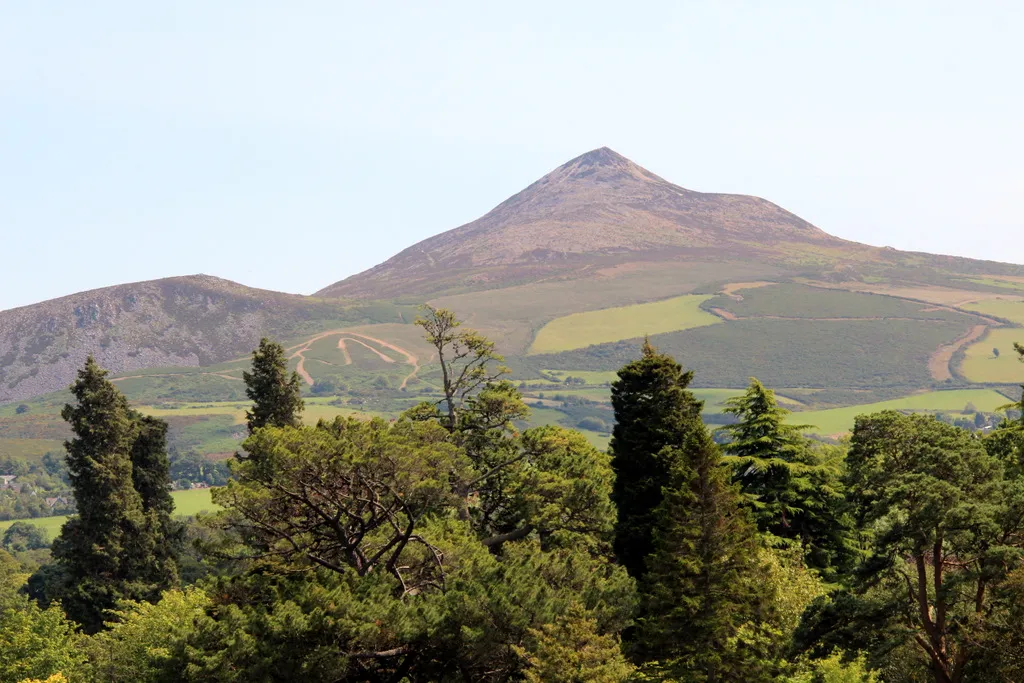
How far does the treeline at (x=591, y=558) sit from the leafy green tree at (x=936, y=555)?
0.26ft

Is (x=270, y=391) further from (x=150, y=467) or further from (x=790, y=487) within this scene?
(x=790, y=487)

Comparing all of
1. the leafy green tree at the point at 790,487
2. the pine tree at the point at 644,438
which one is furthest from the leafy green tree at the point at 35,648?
the leafy green tree at the point at 790,487

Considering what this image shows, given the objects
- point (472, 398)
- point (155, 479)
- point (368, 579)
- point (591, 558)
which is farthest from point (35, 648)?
point (591, 558)

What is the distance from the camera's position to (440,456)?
39.2m

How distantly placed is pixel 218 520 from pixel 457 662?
9.79 meters

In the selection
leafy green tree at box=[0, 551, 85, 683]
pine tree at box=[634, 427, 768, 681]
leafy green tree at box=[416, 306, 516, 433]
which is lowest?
leafy green tree at box=[0, 551, 85, 683]

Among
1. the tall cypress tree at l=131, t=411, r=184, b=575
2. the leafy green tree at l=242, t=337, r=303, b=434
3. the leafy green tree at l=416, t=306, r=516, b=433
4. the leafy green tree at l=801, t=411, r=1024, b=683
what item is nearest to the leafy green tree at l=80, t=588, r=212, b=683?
the leafy green tree at l=242, t=337, r=303, b=434

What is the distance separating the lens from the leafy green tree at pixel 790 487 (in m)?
49.5

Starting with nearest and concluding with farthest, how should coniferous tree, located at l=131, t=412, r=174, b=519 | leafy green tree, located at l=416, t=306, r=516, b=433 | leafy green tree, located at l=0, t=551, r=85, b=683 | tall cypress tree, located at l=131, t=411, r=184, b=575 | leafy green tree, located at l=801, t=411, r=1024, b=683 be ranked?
leafy green tree, located at l=801, t=411, r=1024, b=683
leafy green tree, located at l=0, t=551, r=85, b=683
leafy green tree, located at l=416, t=306, r=516, b=433
tall cypress tree, located at l=131, t=411, r=184, b=575
coniferous tree, located at l=131, t=412, r=174, b=519

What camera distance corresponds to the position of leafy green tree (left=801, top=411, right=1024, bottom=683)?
27516 mm

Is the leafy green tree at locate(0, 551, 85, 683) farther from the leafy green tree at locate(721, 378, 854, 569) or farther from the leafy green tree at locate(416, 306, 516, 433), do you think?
the leafy green tree at locate(721, 378, 854, 569)

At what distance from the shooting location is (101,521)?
62.8 meters

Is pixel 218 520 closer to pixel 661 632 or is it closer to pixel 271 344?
pixel 661 632

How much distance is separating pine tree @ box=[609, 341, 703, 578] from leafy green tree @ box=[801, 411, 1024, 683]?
38.6 feet
